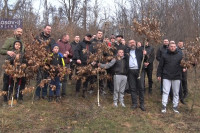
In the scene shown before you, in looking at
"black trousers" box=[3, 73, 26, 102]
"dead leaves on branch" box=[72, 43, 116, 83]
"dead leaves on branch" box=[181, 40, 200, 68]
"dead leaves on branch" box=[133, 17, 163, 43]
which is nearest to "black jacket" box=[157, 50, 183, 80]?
"dead leaves on branch" box=[181, 40, 200, 68]

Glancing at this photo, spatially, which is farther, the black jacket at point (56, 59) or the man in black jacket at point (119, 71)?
the man in black jacket at point (119, 71)

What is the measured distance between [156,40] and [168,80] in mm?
1373

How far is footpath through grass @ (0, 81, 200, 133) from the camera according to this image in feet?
17.3

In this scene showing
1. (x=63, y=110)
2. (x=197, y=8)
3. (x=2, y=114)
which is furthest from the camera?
(x=197, y=8)

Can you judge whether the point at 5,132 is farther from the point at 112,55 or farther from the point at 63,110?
the point at 112,55

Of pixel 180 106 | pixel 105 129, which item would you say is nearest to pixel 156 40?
pixel 180 106

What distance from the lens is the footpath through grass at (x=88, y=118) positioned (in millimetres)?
5262

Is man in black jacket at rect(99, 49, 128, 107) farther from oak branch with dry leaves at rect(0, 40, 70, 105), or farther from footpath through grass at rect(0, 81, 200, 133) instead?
oak branch with dry leaves at rect(0, 40, 70, 105)

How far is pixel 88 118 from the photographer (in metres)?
5.79

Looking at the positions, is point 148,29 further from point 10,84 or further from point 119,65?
point 10,84

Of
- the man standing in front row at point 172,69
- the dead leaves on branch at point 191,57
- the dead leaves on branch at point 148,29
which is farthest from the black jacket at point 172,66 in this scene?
the dead leaves on branch at point 148,29

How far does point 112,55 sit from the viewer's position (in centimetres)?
706

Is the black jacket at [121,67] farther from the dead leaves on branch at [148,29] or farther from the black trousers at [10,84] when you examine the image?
the black trousers at [10,84]

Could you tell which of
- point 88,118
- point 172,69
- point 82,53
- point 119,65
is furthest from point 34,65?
point 172,69
